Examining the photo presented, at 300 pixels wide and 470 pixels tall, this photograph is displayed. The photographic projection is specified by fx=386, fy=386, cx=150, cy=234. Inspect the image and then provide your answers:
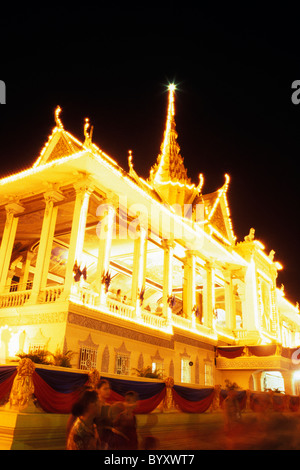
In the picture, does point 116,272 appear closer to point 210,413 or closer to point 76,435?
point 210,413

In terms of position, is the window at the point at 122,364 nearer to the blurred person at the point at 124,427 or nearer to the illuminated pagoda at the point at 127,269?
the illuminated pagoda at the point at 127,269

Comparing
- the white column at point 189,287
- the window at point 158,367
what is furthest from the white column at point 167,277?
the white column at point 189,287

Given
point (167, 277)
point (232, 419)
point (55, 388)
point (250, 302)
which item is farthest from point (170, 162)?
point (55, 388)

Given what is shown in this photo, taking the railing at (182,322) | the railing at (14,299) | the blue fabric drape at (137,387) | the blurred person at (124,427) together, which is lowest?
the blurred person at (124,427)

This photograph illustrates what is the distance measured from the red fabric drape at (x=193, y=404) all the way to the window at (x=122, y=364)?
4.40 metres

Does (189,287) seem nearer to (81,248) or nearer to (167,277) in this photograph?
(167,277)

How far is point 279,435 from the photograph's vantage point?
9047 mm

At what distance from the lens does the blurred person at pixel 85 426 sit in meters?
5.26

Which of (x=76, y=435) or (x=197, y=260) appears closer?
(x=76, y=435)
